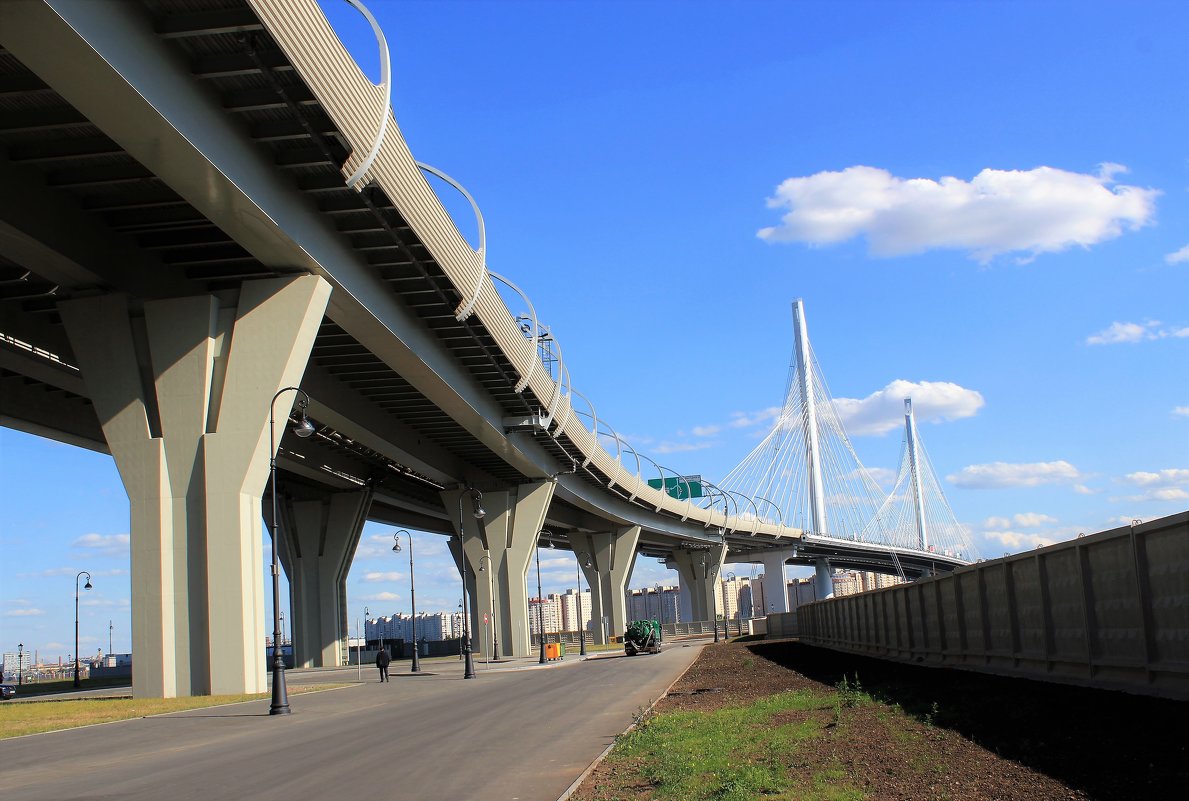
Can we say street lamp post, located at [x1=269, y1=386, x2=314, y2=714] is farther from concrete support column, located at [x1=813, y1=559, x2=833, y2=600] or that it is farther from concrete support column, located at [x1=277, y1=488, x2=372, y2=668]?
concrete support column, located at [x1=813, y1=559, x2=833, y2=600]

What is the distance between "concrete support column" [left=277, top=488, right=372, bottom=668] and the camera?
6425cm

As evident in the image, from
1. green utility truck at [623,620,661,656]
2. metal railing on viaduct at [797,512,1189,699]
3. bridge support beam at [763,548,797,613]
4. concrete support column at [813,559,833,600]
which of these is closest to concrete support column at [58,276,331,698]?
metal railing on viaduct at [797,512,1189,699]

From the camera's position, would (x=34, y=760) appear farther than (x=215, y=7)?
No

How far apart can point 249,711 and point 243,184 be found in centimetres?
1136

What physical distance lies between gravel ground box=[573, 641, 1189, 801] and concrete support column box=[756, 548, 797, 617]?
118 meters

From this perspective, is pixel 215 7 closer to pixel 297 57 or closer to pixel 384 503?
pixel 297 57

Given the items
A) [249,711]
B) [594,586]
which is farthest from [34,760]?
[594,586]

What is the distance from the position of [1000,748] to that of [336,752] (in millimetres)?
9667

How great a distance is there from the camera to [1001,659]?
60.2 ft

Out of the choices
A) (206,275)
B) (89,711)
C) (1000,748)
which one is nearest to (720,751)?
(1000,748)

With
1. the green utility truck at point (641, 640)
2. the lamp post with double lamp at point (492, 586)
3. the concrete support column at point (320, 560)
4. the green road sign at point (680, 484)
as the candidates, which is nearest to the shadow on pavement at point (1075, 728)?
the green utility truck at point (641, 640)

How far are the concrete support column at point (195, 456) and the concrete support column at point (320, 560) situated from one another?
1467 inches

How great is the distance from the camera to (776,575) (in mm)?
134500

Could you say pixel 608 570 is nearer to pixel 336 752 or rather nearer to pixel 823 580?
pixel 823 580
